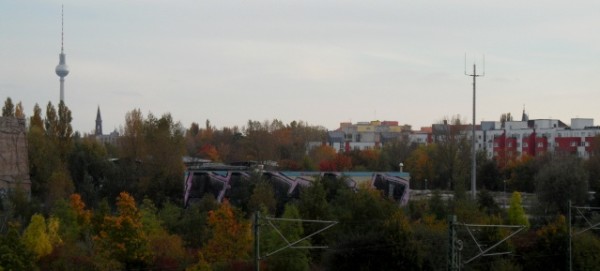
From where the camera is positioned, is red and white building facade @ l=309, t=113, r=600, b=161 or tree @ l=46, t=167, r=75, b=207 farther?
red and white building facade @ l=309, t=113, r=600, b=161

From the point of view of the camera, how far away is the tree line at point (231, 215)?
99.5 ft

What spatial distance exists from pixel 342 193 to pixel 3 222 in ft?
49.0

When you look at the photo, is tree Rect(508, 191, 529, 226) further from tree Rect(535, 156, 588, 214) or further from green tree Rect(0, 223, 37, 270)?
green tree Rect(0, 223, 37, 270)

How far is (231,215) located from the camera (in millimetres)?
32719

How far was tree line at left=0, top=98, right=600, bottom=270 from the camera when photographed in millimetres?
30312

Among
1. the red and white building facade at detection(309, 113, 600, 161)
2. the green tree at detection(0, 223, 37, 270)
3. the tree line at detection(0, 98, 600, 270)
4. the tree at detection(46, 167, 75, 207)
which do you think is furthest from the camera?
the red and white building facade at detection(309, 113, 600, 161)

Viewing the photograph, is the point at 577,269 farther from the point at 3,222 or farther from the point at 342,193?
the point at 3,222

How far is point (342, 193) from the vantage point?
42.2m

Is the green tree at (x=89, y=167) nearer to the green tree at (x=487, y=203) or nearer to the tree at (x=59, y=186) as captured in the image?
the tree at (x=59, y=186)

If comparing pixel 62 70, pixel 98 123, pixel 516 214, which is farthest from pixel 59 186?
pixel 98 123

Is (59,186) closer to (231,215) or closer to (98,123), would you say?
(231,215)

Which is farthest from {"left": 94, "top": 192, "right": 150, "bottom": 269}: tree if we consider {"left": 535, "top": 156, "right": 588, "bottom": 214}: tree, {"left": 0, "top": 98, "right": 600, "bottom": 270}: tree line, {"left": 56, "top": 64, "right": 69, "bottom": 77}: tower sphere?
{"left": 56, "top": 64, "right": 69, "bottom": 77}: tower sphere

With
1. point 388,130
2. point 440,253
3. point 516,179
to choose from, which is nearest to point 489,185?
point 516,179

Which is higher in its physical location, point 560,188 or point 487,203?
point 560,188
